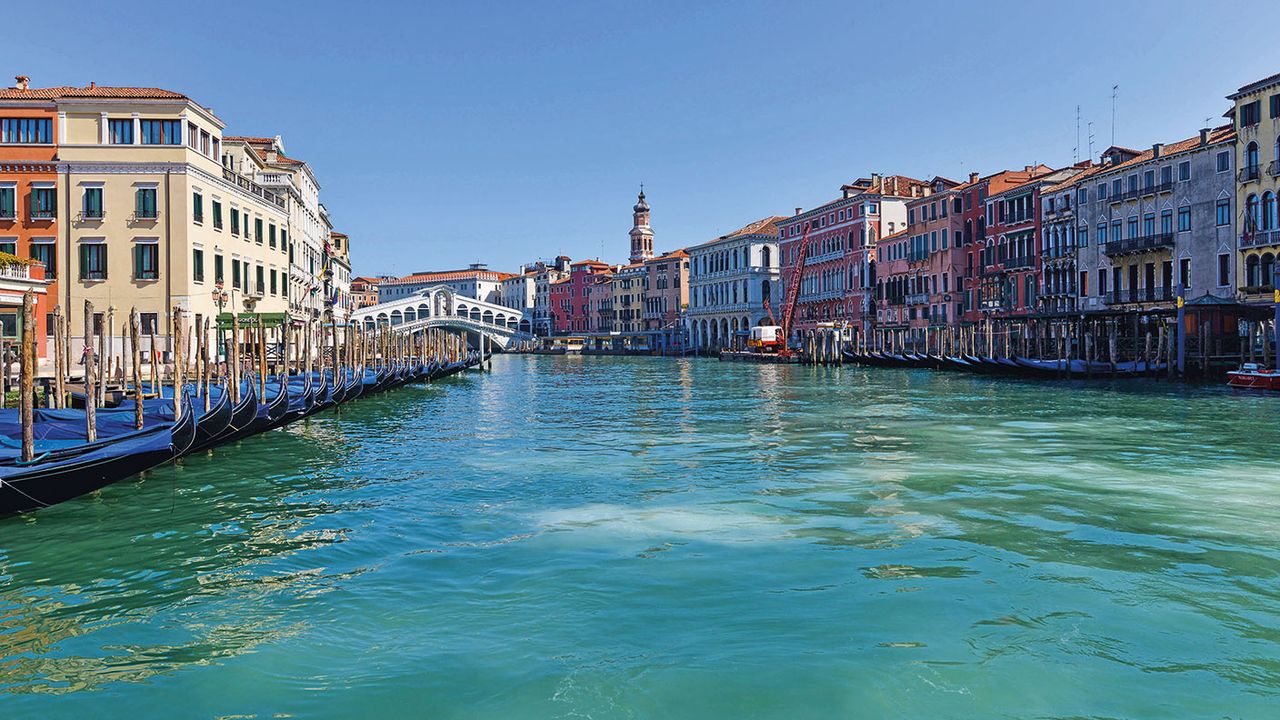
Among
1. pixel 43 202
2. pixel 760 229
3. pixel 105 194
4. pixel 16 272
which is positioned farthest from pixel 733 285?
pixel 16 272

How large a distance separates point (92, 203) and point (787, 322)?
132ft

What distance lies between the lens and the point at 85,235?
70.7 ft

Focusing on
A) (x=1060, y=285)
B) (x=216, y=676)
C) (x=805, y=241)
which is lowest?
(x=216, y=676)

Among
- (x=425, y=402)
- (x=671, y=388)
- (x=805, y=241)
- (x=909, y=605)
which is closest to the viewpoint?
(x=909, y=605)

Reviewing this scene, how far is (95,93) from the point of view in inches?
848

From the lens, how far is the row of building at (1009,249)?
24.8m

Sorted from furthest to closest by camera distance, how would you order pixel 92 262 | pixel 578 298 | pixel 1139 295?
1. pixel 578 298
2. pixel 1139 295
3. pixel 92 262

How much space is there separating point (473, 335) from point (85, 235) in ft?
181

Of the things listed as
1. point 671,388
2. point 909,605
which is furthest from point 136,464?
point 671,388

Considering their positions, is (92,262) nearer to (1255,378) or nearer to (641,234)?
(1255,378)

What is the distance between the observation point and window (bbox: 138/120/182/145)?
2155 centimetres

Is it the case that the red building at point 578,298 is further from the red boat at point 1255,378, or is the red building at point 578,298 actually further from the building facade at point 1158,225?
the red boat at point 1255,378

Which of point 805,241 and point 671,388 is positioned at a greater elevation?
point 805,241

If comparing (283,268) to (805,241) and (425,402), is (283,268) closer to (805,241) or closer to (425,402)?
(425,402)
